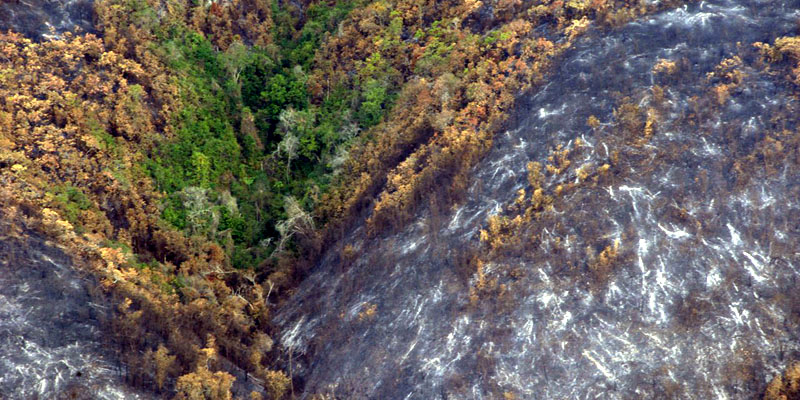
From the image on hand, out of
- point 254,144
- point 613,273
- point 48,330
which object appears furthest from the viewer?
point 254,144

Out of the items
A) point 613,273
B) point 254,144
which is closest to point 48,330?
point 254,144

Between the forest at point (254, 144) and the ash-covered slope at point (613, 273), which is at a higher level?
the forest at point (254, 144)

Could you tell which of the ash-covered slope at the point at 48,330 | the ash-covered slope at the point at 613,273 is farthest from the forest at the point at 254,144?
the ash-covered slope at the point at 613,273

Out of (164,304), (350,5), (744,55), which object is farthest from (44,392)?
(744,55)

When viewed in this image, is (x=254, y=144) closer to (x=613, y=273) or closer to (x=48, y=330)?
(x=48, y=330)

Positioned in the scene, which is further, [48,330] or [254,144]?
[254,144]

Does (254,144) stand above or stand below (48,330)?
below

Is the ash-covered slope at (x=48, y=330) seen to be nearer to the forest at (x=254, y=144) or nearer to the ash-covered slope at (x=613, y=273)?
the forest at (x=254, y=144)

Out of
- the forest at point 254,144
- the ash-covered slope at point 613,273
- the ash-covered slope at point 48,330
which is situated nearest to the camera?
the ash-covered slope at point 48,330

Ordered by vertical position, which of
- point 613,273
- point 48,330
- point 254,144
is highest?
point 48,330
